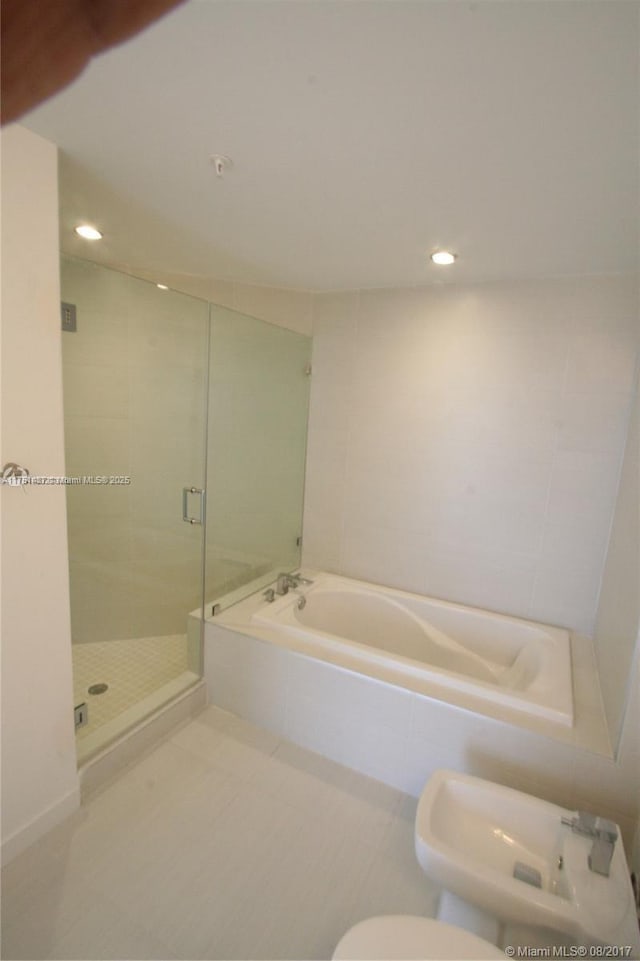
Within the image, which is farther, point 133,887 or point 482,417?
point 482,417

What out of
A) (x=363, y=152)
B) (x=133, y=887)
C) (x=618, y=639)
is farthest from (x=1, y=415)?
(x=618, y=639)

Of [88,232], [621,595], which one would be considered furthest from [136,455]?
[621,595]

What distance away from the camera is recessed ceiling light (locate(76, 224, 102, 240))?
1.78 meters

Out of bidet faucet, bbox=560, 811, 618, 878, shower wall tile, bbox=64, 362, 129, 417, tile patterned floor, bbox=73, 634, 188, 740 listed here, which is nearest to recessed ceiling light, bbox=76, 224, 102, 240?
shower wall tile, bbox=64, 362, 129, 417

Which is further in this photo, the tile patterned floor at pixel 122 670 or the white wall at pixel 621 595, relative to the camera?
the tile patterned floor at pixel 122 670

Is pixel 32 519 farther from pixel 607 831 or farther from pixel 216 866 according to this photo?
pixel 607 831

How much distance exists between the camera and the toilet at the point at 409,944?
2.79 feet

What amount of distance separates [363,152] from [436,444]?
149cm

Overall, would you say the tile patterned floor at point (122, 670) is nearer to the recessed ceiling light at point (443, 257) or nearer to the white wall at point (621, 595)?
the white wall at point (621, 595)

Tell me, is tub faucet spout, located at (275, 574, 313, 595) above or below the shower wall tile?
below

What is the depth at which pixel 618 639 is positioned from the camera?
154cm

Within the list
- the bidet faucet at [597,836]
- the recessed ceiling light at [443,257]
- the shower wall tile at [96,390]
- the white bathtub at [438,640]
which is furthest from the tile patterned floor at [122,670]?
the recessed ceiling light at [443,257]

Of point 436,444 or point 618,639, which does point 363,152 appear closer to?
point 436,444

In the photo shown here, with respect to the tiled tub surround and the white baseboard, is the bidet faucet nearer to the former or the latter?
the tiled tub surround
